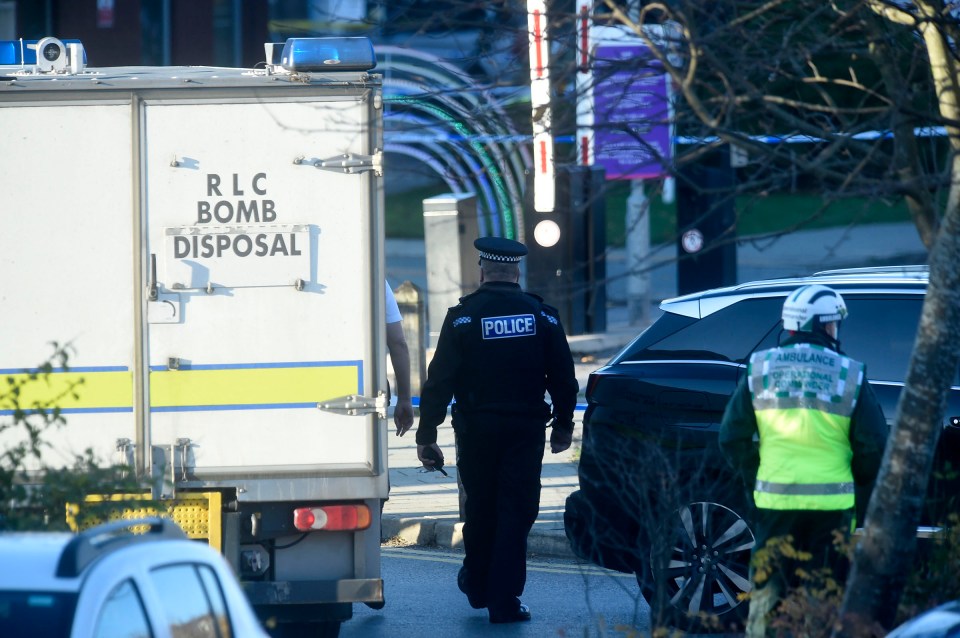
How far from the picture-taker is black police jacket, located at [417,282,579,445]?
7406mm

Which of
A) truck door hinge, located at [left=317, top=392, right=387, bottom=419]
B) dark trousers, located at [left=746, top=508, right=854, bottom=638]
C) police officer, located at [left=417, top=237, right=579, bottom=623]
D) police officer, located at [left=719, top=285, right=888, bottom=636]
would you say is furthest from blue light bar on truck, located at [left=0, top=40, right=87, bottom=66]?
dark trousers, located at [left=746, top=508, right=854, bottom=638]

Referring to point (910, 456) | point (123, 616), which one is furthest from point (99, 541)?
point (910, 456)

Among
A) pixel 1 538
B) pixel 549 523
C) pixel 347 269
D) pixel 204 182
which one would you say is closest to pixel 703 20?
pixel 347 269

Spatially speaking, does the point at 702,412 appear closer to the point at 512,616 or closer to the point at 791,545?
the point at 791,545

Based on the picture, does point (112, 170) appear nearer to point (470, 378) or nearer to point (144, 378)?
point (144, 378)

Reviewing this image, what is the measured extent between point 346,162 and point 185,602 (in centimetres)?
302

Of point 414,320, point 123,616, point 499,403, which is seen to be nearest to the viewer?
point 123,616

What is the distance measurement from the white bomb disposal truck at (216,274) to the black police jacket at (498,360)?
1.22 metres

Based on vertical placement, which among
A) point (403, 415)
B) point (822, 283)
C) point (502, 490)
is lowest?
point (502, 490)

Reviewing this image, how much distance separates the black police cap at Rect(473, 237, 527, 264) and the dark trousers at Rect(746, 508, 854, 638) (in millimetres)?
2336

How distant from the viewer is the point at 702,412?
691 cm

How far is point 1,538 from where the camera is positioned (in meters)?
3.64

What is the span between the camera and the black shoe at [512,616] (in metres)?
7.45

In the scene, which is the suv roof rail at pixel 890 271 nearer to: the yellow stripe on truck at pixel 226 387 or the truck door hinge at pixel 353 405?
the truck door hinge at pixel 353 405
